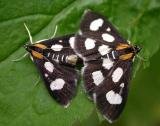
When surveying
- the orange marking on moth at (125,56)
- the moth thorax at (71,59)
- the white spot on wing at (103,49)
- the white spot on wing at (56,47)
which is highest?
the white spot on wing at (56,47)

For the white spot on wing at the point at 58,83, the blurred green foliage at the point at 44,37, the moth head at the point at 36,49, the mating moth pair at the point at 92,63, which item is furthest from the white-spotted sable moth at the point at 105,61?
the moth head at the point at 36,49

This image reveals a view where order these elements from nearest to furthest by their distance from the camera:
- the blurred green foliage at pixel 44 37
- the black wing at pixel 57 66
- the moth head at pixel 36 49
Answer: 1. the blurred green foliage at pixel 44 37
2. the moth head at pixel 36 49
3. the black wing at pixel 57 66

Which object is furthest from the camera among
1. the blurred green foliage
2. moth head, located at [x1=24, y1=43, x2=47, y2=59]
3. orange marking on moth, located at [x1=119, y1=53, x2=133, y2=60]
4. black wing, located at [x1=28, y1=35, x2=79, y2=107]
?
orange marking on moth, located at [x1=119, y1=53, x2=133, y2=60]

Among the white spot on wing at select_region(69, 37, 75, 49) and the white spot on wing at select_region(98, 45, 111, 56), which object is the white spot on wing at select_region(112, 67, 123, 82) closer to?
the white spot on wing at select_region(98, 45, 111, 56)

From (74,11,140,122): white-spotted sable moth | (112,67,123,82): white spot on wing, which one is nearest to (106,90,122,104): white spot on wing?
(74,11,140,122): white-spotted sable moth

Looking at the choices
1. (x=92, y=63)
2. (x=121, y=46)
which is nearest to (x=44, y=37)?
(x=92, y=63)

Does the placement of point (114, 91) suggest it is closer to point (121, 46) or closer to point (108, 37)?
point (121, 46)

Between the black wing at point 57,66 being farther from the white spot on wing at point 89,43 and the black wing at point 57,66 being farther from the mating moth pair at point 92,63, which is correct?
the white spot on wing at point 89,43

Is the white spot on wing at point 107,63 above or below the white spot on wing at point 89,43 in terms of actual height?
below

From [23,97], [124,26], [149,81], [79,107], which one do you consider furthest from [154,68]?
[23,97]
